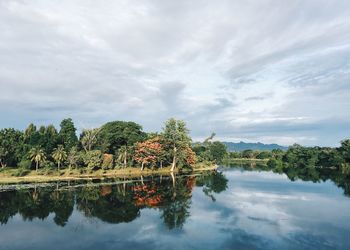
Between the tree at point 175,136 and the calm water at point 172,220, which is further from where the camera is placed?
the tree at point 175,136

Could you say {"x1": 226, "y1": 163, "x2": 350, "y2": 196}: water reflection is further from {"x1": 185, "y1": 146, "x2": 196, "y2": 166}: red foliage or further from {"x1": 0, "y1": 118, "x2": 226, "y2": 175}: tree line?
{"x1": 0, "y1": 118, "x2": 226, "y2": 175}: tree line

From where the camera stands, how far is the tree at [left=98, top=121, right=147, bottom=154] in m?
113

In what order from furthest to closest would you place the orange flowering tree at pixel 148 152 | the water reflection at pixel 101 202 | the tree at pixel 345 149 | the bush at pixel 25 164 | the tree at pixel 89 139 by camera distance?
1. the tree at pixel 345 149
2. the tree at pixel 89 139
3. the orange flowering tree at pixel 148 152
4. the bush at pixel 25 164
5. the water reflection at pixel 101 202

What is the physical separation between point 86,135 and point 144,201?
→ 67469mm

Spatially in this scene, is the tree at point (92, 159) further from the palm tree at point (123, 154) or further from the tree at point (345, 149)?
the tree at point (345, 149)

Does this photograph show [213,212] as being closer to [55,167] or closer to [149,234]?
[149,234]

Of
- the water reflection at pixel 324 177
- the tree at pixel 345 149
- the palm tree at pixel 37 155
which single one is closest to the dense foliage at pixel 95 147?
the palm tree at pixel 37 155

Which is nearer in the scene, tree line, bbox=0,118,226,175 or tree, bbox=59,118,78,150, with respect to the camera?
tree line, bbox=0,118,226,175

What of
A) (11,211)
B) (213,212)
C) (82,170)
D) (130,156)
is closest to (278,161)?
(130,156)

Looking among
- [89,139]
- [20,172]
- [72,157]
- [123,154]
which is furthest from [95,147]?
[20,172]

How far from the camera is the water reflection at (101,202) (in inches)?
1588

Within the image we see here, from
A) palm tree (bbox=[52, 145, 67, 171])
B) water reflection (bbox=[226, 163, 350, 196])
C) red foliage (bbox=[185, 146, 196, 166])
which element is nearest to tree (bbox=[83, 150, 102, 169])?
palm tree (bbox=[52, 145, 67, 171])

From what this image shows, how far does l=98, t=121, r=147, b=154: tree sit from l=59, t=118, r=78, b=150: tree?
938cm

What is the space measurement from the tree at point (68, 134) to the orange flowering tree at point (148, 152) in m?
21.9
